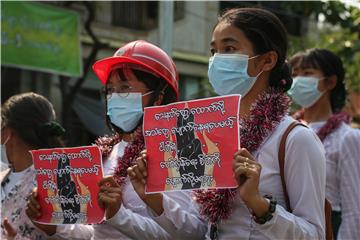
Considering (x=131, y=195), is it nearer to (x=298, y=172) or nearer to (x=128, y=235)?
(x=128, y=235)

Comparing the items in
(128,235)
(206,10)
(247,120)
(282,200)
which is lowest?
(128,235)

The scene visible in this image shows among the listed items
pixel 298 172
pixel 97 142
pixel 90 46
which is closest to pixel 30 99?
pixel 97 142

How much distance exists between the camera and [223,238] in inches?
86.0

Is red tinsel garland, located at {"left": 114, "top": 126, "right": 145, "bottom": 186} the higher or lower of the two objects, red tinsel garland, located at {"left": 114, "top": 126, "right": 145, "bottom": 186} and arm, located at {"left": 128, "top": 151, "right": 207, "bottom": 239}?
the higher

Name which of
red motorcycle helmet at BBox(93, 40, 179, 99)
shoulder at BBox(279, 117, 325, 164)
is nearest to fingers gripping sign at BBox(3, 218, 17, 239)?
red motorcycle helmet at BBox(93, 40, 179, 99)

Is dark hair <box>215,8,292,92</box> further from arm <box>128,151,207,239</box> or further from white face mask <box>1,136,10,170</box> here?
white face mask <box>1,136,10,170</box>

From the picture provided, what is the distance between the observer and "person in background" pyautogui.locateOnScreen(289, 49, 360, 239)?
137 inches

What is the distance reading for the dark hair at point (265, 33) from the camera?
2.30m

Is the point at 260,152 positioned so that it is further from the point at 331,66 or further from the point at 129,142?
the point at 331,66

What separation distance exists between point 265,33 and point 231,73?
0.20m

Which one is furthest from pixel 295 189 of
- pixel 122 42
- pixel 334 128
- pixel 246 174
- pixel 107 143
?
pixel 122 42

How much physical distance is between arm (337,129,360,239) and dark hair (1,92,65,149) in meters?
1.62

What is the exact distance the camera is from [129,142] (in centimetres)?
281

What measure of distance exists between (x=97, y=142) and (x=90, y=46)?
32.2 feet
